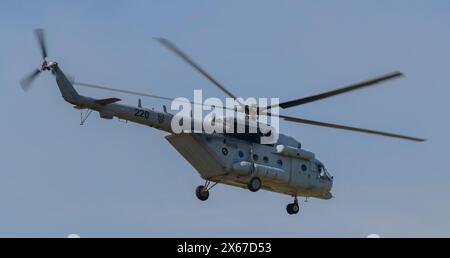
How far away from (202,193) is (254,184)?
2742mm

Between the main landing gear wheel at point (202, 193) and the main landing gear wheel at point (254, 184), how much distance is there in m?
2.23

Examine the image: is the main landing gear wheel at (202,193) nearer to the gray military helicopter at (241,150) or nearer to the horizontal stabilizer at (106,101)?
the gray military helicopter at (241,150)

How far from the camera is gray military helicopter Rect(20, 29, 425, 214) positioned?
40.7 m

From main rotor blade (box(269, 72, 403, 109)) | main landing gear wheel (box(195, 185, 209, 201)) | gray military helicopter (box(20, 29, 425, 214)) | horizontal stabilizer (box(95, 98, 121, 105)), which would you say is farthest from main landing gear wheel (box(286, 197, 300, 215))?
horizontal stabilizer (box(95, 98, 121, 105))


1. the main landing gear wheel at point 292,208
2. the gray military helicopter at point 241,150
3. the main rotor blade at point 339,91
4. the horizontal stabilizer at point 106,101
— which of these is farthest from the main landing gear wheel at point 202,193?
the horizontal stabilizer at point 106,101

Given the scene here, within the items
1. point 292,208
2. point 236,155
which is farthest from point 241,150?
point 292,208

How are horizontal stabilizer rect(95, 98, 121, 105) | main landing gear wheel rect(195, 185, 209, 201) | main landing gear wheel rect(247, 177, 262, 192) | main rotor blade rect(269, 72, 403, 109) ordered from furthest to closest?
1. main landing gear wheel rect(195, 185, 209, 201)
2. main landing gear wheel rect(247, 177, 262, 192)
3. horizontal stabilizer rect(95, 98, 121, 105)
4. main rotor blade rect(269, 72, 403, 109)

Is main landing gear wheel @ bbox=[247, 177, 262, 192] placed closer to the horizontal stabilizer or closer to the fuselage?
the fuselage

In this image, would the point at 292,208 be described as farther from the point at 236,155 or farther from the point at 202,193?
the point at 202,193

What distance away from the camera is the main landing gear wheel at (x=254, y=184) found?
4569 centimetres

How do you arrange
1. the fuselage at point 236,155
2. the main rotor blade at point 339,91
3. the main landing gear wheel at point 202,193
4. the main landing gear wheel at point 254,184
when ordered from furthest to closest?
the main landing gear wheel at point 202,193
the main landing gear wheel at point 254,184
the fuselage at point 236,155
the main rotor blade at point 339,91
